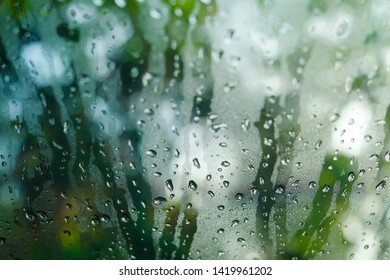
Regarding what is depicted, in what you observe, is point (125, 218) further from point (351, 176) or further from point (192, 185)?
point (351, 176)

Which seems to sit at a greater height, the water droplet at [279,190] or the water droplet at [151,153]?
the water droplet at [151,153]

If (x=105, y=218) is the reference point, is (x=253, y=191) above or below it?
above

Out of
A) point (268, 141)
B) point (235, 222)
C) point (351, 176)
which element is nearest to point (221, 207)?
point (235, 222)

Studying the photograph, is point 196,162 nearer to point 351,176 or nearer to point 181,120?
point 181,120

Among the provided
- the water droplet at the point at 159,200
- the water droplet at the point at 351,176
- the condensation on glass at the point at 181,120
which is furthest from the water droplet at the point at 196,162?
the water droplet at the point at 351,176

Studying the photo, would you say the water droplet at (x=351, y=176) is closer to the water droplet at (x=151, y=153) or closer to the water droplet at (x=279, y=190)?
the water droplet at (x=279, y=190)

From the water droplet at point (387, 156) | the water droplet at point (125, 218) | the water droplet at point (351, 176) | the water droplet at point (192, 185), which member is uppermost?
the water droplet at point (387, 156)

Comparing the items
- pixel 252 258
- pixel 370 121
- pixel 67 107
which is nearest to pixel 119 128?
pixel 67 107

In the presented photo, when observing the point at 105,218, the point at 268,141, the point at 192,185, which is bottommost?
the point at 105,218
